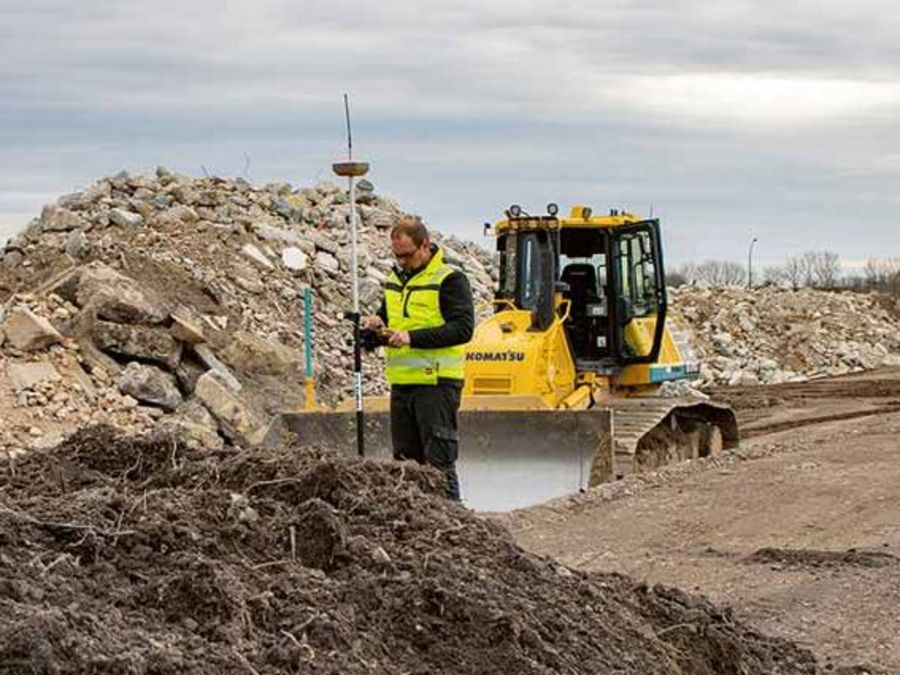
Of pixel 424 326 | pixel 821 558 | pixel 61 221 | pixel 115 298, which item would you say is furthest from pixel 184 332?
pixel 821 558

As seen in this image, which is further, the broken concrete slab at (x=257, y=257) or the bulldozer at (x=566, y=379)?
the broken concrete slab at (x=257, y=257)

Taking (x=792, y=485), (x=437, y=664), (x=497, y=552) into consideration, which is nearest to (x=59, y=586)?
(x=437, y=664)

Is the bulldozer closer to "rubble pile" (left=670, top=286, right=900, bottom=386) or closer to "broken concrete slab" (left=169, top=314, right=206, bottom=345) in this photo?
"broken concrete slab" (left=169, top=314, right=206, bottom=345)

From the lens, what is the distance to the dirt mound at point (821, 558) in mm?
9719

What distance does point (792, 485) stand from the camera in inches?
531

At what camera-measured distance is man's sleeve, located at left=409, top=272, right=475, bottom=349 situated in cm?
915

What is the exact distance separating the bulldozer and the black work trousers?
12.8ft

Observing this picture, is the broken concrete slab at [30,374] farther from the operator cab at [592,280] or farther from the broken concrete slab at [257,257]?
the broken concrete slab at [257,257]

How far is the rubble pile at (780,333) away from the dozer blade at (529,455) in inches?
746

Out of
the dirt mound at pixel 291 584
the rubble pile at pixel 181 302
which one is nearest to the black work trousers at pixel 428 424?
the dirt mound at pixel 291 584

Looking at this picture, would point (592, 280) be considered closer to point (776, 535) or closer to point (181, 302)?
point (776, 535)

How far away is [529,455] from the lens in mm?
13305

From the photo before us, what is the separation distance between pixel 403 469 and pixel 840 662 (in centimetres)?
227

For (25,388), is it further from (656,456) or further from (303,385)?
(656,456)
